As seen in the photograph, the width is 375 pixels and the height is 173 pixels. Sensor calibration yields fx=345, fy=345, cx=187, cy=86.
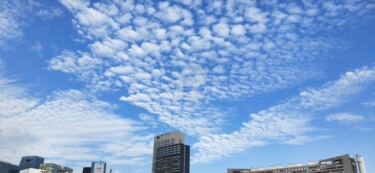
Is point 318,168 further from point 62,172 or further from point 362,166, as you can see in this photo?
point 62,172

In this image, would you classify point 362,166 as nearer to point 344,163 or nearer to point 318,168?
point 344,163

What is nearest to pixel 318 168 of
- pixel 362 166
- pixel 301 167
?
pixel 301 167

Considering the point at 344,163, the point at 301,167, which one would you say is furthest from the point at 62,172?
the point at 344,163

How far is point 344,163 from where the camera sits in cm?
17650

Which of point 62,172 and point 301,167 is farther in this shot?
point 301,167

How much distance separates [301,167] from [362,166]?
1422 inches

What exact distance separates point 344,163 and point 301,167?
2744 cm

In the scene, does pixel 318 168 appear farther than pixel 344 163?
Yes

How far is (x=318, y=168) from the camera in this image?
191250mm

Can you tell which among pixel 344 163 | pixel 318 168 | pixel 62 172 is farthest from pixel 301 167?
pixel 62 172

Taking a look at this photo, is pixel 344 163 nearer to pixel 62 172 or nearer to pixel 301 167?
pixel 301 167

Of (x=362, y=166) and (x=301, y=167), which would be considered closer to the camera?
(x=362, y=166)

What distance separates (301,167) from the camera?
19850 centimetres

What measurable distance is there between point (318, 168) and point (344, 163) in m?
17.7
